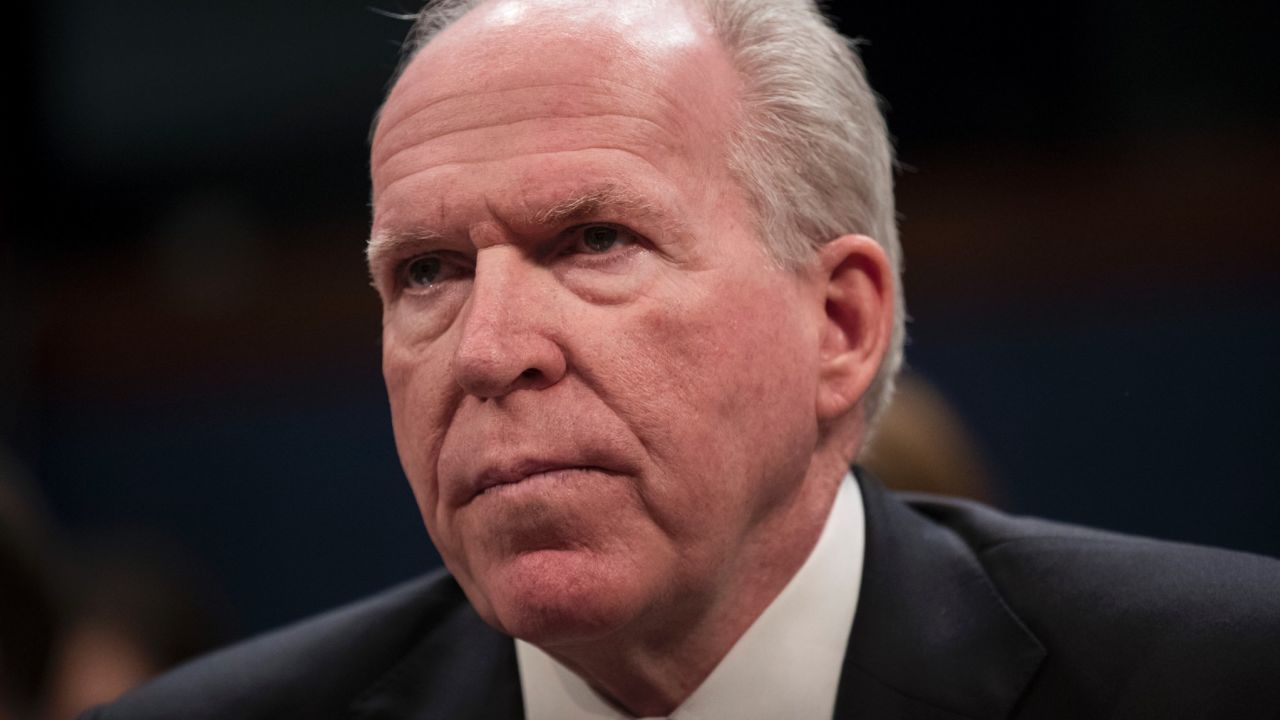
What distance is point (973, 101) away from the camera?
3.82 metres

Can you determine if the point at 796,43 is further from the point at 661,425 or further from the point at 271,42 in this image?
the point at 271,42

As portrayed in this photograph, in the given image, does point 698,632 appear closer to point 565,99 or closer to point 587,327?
point 587,327

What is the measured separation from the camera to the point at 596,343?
5.32ft

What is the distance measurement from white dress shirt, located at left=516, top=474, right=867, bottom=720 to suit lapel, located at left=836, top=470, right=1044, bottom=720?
0.03 m

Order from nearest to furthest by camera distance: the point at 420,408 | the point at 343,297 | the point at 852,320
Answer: the point at 420,408 → the point at 852,320 → the point at 343,297

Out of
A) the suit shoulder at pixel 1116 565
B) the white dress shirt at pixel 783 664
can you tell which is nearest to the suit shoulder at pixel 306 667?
the white dress shirt at pixel 783 664

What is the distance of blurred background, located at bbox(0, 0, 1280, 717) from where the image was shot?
3145 millimetres

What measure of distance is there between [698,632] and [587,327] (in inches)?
19.1

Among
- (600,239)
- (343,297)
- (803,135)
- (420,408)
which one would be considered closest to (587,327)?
(600,239)

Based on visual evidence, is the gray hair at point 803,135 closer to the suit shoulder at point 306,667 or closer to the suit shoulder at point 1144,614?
the suit shoulder at point 1144,614

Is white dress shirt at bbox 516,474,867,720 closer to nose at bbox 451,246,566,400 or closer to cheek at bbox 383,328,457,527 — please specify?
cheek at bbox 383,328,457,527

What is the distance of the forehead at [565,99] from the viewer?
1.67 m

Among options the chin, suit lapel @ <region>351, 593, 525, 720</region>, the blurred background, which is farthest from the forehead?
the blurred background

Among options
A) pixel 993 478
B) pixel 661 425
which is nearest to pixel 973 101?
pixel 993 478
